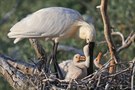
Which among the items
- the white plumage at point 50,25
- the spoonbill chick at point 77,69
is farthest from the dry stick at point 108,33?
the white plumage at point 50,25

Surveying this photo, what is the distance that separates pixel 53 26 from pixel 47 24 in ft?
0.29

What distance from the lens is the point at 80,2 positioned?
16.2m

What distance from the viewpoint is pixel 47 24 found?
366 inches

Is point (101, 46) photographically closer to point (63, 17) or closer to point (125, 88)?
point (63, 17)

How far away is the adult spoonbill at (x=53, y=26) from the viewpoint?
9.20 metres

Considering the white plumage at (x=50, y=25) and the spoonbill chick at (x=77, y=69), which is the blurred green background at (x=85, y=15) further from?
the spoonbill chick at (x=77, y=69)

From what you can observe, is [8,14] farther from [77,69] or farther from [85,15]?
[77,69]

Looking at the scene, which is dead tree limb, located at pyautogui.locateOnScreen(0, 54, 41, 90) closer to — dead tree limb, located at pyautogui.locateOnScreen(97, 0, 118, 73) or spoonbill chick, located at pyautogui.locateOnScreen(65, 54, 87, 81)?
spoonbill chick, located at pyautogui.locateOnScreen(65, 54, 87, 81)

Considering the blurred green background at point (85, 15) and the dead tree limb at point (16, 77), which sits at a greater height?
the dead tree limb at point (16, 77)

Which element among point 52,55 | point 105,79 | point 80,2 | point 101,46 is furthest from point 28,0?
point 105,79

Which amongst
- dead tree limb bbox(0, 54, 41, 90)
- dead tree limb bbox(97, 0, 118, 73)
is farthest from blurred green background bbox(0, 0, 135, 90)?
dead tree limb bbox(97, 0, 118, 73)

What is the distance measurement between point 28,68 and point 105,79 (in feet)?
3.26

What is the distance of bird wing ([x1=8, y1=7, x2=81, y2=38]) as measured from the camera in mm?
9188

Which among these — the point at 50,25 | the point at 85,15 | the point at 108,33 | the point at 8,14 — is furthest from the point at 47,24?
the point at 8,14
